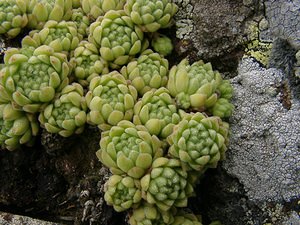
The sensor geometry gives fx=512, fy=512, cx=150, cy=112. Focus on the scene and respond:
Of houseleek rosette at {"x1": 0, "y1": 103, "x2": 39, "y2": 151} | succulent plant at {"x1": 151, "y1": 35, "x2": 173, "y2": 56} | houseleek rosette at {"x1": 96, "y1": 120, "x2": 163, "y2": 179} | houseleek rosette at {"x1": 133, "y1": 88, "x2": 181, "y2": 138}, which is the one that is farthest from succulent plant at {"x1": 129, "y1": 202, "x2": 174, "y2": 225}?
succulent plant at {"x1": 151, "y1": 35, "x2": 173, "y2": 56}

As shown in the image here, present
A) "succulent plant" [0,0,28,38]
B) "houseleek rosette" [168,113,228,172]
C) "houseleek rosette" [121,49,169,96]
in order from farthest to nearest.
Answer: "succulent plant" [0,0,28,38], "houseleek rosette" [121,49,169,96], "houseleek rosette" [168,113,228,172]

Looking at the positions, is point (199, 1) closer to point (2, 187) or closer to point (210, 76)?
point (210, 76)

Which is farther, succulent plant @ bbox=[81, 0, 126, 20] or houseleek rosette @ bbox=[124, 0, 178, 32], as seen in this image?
succulent plant @ bbox=[81, 0, 126, 20]

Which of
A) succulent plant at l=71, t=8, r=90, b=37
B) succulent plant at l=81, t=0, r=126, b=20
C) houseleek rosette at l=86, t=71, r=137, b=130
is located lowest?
houseleek rosette at l=86, t=71, r=137, b=130

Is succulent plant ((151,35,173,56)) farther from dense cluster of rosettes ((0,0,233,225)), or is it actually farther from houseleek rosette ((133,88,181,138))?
houseleek rosette ((133,88,181,138))

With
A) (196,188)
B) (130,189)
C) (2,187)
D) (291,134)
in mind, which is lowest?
(2,187)

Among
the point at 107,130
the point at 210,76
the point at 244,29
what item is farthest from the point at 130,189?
the point at 244,29
